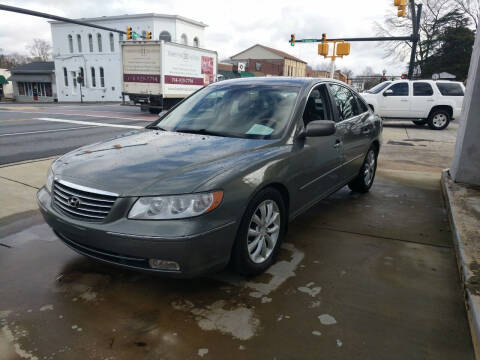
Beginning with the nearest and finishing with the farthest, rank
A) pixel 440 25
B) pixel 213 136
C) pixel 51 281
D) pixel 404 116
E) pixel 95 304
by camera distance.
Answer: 1. pixel 95 304
2. pixel 51 281
3. pixel 213 136
4. pixel 404 116
5. pixel 440 25

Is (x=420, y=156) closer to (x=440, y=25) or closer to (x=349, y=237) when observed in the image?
(x=349, y=237)

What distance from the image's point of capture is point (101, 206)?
2.48 meters

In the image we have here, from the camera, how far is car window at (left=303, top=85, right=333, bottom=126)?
3.66m

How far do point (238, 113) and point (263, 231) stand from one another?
4.13 ft

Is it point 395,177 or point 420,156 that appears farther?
point 420,156

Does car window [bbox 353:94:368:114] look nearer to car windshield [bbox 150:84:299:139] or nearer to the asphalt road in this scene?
car windshield [bbox 150:84:299:139]

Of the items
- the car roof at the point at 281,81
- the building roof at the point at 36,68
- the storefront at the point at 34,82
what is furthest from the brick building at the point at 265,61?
the car roof at the point at 281,81

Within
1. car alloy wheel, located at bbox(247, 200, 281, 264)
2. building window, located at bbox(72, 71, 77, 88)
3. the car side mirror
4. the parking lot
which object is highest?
building window, located at bbox(72, 71, 77, 88)

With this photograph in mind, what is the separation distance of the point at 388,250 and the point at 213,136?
1.97 meters

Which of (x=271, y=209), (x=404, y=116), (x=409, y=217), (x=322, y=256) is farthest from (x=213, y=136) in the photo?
(x=404, y=116)

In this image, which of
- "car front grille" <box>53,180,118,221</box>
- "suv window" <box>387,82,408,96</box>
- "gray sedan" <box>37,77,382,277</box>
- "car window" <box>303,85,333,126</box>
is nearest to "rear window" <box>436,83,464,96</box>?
"suv window" <box>387,82,408,96</box>

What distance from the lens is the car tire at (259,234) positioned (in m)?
2.73

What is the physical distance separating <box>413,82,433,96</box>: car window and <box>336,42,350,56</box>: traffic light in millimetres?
7244

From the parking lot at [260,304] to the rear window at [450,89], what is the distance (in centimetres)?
1247
